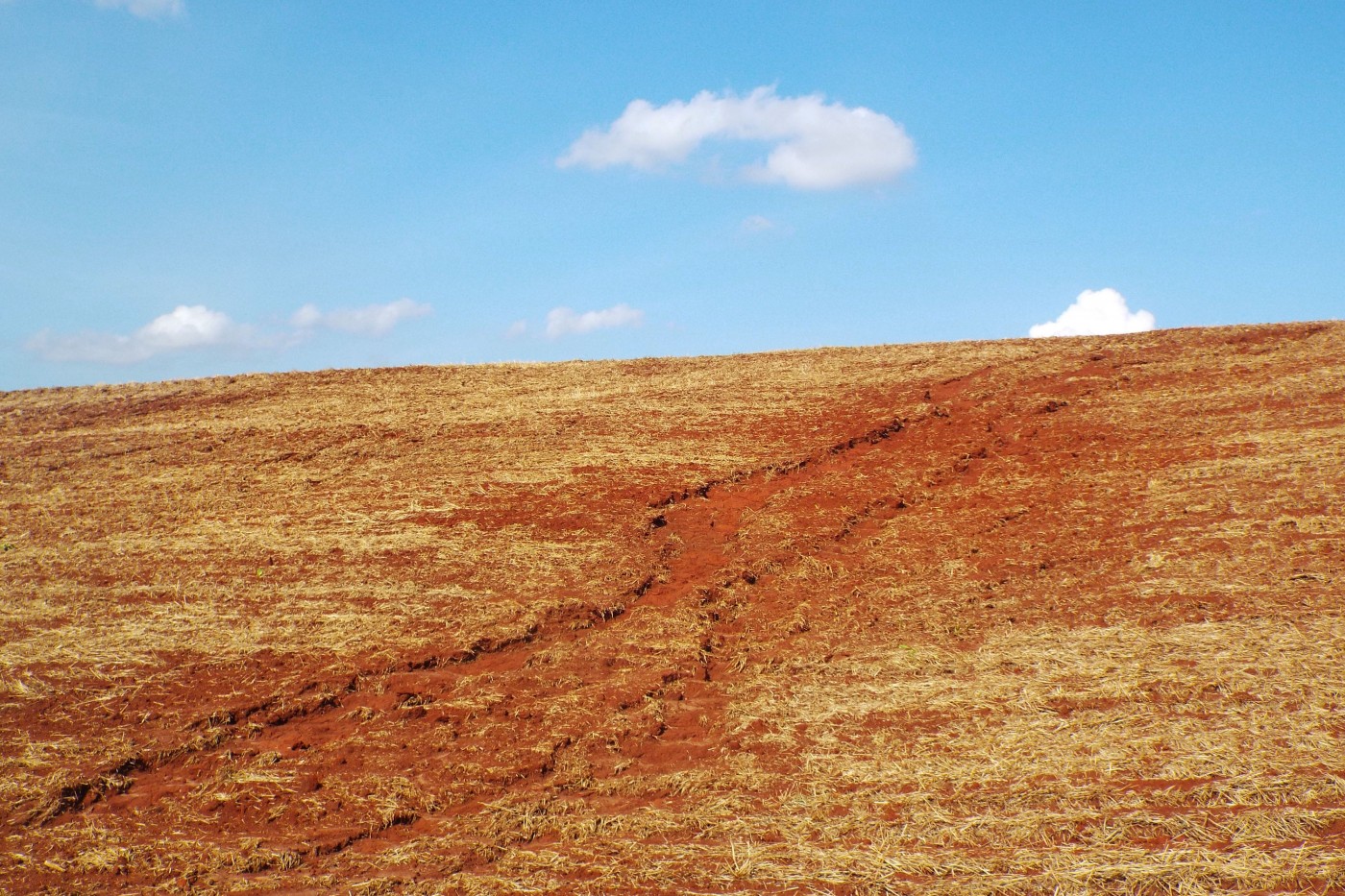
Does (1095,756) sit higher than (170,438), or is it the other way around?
(170,438)

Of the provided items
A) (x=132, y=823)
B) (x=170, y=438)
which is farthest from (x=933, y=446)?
(x=170, y=438)

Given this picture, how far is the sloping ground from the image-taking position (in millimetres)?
6145

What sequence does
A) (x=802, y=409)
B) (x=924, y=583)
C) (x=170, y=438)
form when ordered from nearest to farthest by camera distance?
(x=924, y=583) < (x=802, y=409) < (x=170, y=438)

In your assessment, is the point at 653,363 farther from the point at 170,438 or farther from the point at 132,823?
the point at 132,823

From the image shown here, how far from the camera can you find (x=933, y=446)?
51.7 feet

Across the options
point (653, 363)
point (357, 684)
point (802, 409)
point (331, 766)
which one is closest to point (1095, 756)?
point (331, 766)

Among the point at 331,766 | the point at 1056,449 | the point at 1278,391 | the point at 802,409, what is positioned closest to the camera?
the point at 331,766

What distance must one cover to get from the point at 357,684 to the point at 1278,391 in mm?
15454

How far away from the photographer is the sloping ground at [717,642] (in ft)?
20.2

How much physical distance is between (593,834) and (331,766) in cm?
279

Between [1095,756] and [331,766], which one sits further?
[331,766]

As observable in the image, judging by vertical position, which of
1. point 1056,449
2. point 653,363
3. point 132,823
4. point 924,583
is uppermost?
point 653,363

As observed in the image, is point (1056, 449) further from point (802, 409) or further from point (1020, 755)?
point (1020, 755)

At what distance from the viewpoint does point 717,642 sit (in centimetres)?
1023
